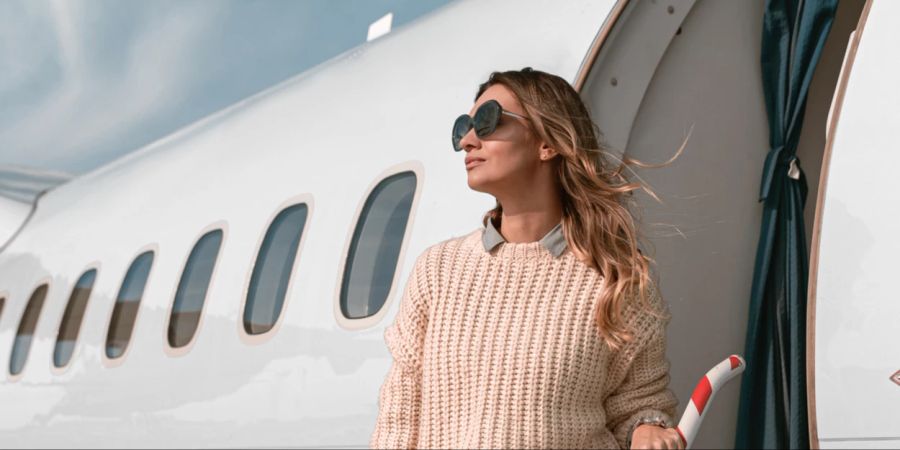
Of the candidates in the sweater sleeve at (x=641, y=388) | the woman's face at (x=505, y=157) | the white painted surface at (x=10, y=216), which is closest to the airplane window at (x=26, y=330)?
the white painted surface at (x=10, y=216)

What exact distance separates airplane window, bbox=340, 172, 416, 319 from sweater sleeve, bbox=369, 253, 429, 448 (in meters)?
2.09

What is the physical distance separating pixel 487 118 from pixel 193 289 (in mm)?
4124

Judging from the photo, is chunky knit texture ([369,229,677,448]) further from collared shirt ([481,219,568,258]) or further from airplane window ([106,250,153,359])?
airplane window ([106,250,153,359])

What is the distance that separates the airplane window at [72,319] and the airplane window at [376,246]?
11.0ft

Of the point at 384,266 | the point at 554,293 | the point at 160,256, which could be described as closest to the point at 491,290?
the point at 554,293

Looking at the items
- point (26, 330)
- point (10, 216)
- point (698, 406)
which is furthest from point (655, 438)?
point (10, 216)

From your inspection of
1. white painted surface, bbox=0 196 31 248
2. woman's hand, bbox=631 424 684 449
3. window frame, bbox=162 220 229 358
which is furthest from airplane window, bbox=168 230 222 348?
white painted surface, bbox=0 196 31 248

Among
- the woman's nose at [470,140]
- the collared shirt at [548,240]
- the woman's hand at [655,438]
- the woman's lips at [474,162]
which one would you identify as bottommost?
the woman's hand at [655,438]

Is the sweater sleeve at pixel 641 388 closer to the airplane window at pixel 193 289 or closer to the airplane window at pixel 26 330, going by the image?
the airplane window at pixel 193 289

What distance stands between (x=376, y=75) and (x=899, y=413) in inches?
122

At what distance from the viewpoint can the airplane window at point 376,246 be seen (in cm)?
445

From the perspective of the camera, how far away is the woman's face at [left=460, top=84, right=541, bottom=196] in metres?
2.22

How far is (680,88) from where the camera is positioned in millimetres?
4258

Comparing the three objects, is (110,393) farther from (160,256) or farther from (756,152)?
(756,152)
